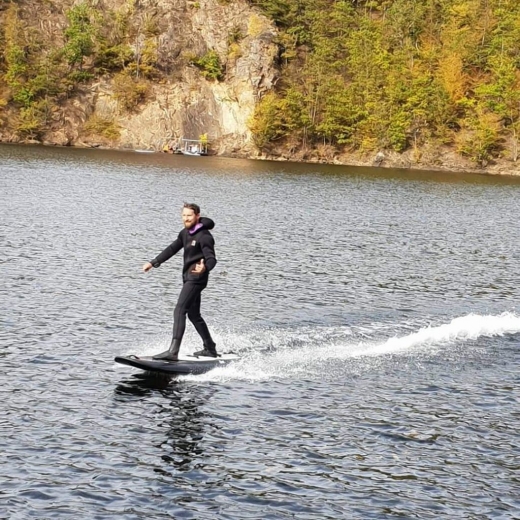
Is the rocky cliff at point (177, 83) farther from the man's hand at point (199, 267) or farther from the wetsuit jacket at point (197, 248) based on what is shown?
the man's hand at point (199, 267)

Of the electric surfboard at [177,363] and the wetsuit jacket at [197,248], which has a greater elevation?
the wetsuit jacket at [197,248]

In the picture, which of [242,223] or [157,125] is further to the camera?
[157,125]

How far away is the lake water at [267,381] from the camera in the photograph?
1535 centimetres

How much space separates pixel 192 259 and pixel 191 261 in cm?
9

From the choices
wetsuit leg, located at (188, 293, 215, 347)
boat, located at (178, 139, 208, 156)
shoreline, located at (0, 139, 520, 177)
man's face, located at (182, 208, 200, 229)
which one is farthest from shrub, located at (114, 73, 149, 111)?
man's face, located at (182, 208, 200, 229)

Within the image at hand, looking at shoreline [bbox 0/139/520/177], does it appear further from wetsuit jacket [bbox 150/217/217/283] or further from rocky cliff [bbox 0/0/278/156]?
wetsuit jacket [bbox 150/217/217/283]

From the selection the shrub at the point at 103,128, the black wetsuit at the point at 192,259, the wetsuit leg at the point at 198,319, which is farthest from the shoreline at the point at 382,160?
the black wetsuit at the point at 192,259

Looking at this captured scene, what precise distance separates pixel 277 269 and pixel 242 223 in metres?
17.2

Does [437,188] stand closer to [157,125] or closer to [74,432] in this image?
[157,125]

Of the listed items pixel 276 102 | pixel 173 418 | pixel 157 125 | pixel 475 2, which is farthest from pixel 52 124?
pixel 173 418

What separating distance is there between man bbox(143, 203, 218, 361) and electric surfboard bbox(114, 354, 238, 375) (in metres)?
0.21

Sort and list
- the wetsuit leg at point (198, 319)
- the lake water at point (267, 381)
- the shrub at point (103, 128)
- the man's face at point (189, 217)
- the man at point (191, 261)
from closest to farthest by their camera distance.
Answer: the lake water at point (267, 381) → the man's face at point (189, 217) → the man at point (191, 261) → the wetsuit leg at point (198, 319) → the shrub at point (103, 128)

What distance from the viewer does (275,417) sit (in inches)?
755

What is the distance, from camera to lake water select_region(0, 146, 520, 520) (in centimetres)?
1535
